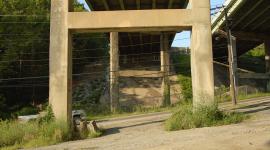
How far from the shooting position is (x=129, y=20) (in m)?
16.2

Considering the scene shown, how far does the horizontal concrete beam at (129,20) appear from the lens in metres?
16.2

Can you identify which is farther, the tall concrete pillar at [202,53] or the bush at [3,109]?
the bush at [3,109]

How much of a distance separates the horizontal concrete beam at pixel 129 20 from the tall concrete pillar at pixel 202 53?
0.27 metres

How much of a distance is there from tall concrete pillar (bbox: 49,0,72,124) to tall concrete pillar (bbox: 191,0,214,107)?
497 cm

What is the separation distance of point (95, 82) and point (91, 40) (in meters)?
9.67

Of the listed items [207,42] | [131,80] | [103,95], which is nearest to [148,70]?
[131,80]

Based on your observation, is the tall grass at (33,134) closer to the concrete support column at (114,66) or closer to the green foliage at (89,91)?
the concrete support column at (114,66)

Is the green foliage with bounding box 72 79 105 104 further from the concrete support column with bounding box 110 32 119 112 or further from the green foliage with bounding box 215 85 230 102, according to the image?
the green foliage with bounding box 215 85 230 102

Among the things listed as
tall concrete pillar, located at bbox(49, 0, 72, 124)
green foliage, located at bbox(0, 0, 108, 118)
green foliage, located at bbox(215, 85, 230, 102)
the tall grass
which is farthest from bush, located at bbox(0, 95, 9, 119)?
the tall grass

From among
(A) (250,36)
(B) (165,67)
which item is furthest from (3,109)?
(A) (250,36)

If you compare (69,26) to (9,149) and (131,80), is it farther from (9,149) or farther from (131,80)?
(131,80)

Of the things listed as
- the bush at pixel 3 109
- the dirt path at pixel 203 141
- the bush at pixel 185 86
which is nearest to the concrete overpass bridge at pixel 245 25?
the bush at pixel 185 86

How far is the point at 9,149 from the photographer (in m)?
13.3

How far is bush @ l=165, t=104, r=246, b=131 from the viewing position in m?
14.6
